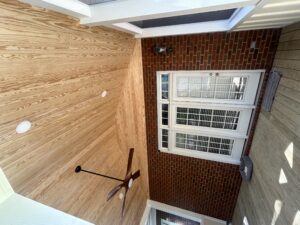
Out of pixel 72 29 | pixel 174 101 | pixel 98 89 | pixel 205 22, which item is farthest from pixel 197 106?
pixel 72 29

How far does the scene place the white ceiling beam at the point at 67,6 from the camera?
1.15 m

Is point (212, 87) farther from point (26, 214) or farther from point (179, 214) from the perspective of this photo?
point (179, 214)

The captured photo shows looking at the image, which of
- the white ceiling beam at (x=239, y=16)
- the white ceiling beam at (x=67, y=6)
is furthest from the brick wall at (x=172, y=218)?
the white ceiling beam at (x=67, y=6)

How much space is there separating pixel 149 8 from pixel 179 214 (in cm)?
491

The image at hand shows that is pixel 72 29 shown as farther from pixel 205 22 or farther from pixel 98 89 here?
pixel 205 22

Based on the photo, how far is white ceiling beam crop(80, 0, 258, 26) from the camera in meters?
1.26

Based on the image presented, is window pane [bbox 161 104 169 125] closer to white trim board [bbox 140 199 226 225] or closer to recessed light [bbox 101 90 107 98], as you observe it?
recessed light [bbox 101 90 107 98]

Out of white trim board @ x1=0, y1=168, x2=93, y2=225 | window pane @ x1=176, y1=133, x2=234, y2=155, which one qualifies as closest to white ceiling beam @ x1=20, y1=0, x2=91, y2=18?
white trim board @ x1=0, y1=168, x2=93, y2=225

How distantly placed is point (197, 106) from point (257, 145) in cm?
118

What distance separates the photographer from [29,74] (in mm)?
1399

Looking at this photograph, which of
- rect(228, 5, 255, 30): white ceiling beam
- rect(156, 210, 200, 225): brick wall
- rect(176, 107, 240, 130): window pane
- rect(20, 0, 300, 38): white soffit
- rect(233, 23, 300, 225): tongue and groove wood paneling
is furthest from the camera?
rect(156, 210, 200, 225): brick wall

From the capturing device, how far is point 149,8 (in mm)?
1387

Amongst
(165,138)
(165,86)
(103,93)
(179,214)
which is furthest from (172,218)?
(103,93)

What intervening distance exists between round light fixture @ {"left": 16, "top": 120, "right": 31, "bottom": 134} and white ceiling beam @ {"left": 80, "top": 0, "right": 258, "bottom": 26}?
3.65ft
